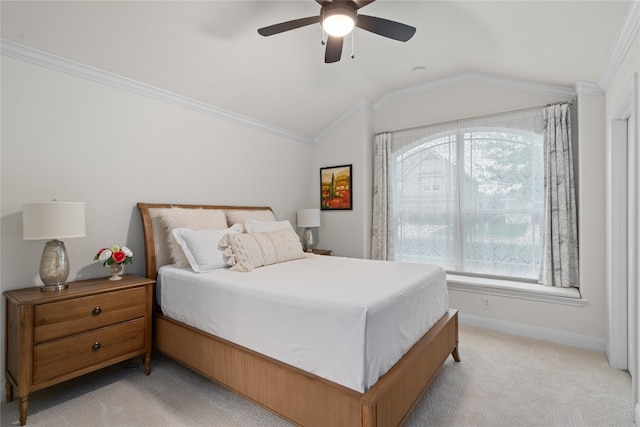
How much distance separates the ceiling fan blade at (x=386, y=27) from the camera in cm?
205

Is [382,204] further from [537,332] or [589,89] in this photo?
[589,89]

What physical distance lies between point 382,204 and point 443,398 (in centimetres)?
265

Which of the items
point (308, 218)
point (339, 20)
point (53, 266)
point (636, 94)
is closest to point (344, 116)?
point (308, 218)

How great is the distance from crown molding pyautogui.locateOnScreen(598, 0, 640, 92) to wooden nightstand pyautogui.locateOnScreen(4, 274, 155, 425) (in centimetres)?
376

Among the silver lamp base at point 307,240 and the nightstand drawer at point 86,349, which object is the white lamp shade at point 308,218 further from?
the nightstand drawer at point 86,349

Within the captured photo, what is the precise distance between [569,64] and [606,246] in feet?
5.47

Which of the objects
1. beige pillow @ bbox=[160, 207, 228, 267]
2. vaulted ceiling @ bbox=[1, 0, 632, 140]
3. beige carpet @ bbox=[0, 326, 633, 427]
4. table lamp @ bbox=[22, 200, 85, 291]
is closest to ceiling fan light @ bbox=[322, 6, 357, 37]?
vaulted ceiling @ bbox=[1, 0, 632, 140]

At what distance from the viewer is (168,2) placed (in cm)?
225

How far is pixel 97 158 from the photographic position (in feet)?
8.61

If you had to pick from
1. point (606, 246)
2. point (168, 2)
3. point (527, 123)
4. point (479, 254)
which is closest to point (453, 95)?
point (527, 123)

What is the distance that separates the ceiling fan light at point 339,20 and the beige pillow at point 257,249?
5.83ft

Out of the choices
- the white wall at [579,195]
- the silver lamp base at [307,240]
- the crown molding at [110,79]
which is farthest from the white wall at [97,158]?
the white wall at [579,195]

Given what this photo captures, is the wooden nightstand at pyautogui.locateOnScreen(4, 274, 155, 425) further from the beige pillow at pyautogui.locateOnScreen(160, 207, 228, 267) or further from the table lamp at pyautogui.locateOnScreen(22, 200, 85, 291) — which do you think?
the beige pillow at pyautogui.locateOnScreen(160, 207, 228, 267)

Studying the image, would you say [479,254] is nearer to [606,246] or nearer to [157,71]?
[606,246]
